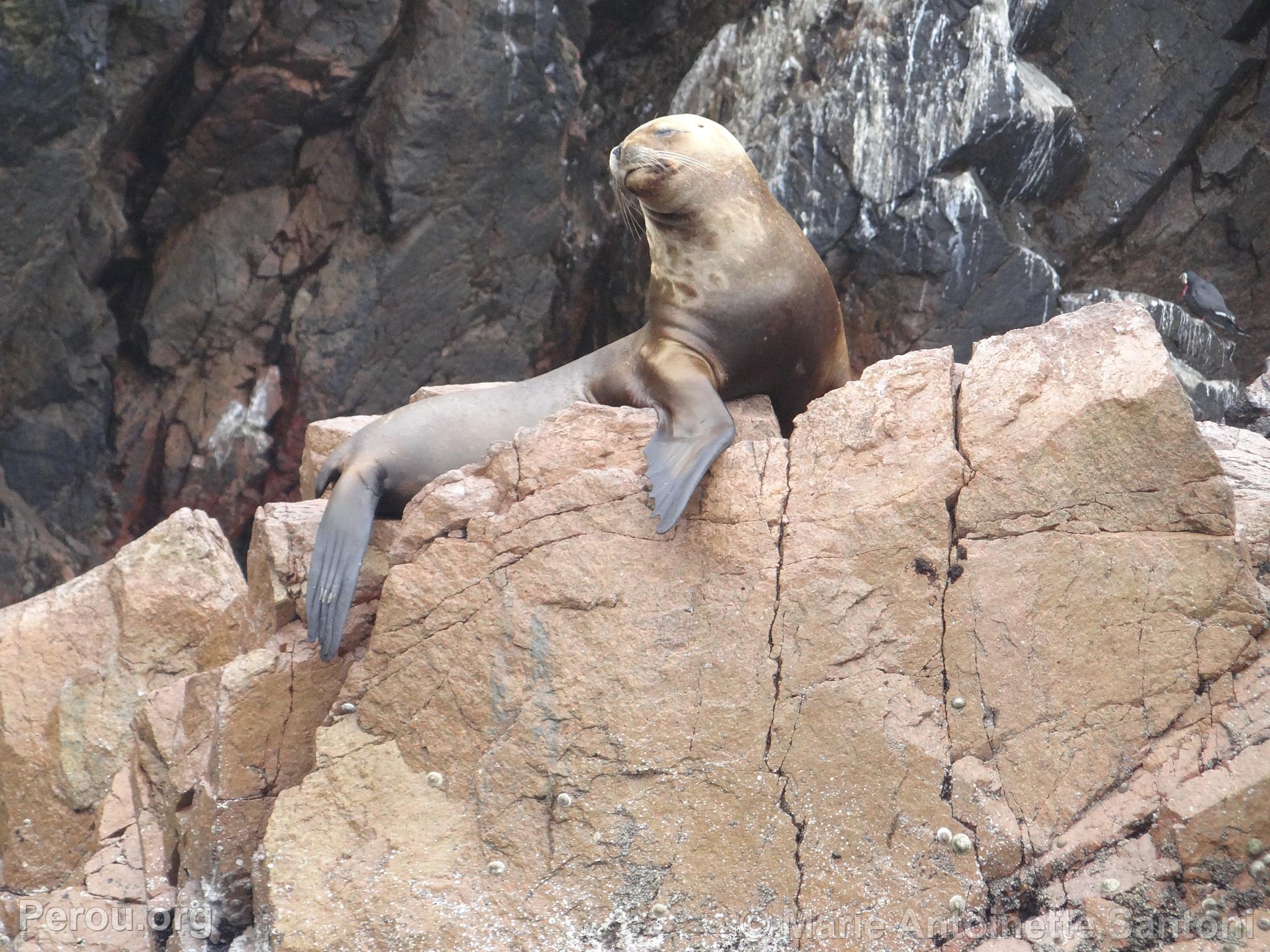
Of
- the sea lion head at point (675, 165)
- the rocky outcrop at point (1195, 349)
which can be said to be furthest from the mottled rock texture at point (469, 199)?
the sea lion head at point (675, 165)

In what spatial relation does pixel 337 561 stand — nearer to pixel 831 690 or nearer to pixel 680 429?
pixel 680 429

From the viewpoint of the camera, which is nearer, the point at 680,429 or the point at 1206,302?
the point at 680,429

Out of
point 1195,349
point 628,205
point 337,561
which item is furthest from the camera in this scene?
point 1195,349

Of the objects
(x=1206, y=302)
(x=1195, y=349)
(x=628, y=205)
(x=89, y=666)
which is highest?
(x=628, y=205)

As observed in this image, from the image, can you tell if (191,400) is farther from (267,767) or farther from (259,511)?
(267,767)

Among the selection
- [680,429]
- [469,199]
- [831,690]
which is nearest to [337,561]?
[680,429]

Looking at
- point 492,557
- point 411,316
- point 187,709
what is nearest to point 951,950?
point 492,557

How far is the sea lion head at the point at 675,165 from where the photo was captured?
526cm

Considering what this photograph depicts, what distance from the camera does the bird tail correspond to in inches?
170

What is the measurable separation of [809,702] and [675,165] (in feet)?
7.57

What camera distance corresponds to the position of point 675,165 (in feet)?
17.3

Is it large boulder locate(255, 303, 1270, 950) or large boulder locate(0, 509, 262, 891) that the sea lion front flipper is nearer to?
large boulder locate(255, 303, 1270, 950)

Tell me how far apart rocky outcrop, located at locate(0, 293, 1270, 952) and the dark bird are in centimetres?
632

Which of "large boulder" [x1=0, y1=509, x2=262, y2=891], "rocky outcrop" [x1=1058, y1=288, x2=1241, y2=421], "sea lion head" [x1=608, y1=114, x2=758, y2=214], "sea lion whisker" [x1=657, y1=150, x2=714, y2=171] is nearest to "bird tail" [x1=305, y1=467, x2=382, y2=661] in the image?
"large boulder" [x1=0, y1=509, x2=262, y2=891]
